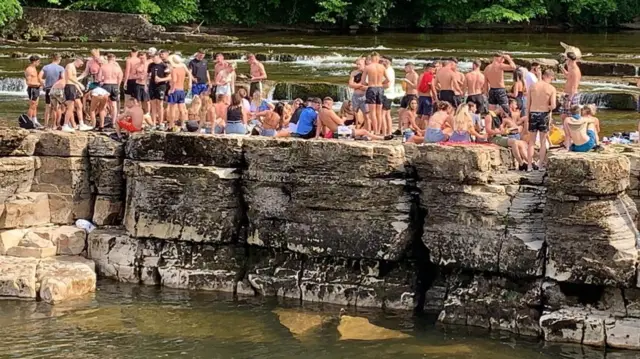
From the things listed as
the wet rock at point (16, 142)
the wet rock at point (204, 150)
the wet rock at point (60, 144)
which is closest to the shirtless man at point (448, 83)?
the wet rock at point (204, 150)

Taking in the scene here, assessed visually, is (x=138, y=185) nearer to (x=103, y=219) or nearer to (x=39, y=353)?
(x=103, y=219)

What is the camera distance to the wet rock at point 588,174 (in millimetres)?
12023

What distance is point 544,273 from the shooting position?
12.7 m

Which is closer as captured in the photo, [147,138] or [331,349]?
[331,349]

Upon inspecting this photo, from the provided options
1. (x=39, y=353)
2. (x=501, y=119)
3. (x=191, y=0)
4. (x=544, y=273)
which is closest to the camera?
(x=39, y=353)

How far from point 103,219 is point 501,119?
24.3ft

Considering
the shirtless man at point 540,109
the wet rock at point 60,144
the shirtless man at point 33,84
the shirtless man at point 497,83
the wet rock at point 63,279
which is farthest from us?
the shirtless man at point 33,84

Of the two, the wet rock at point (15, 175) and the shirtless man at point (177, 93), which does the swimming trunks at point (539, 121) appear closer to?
the shirtless man at point (177, 93)

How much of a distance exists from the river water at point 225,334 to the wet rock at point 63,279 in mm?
222

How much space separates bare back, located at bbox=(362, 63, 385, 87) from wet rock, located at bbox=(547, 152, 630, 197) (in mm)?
4798

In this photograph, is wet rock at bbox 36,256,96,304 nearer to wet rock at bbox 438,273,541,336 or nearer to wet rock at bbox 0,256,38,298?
wet rock at bbox 0,256,38,298

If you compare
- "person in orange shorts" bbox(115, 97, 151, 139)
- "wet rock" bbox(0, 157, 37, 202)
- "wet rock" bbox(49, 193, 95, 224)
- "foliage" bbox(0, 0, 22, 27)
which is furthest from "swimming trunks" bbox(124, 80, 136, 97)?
"foliage" bbox(0, 0, 22, 27)

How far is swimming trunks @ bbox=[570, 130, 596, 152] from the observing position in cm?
1355

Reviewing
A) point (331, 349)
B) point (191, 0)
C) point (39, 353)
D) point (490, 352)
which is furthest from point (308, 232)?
point (191, 0)
